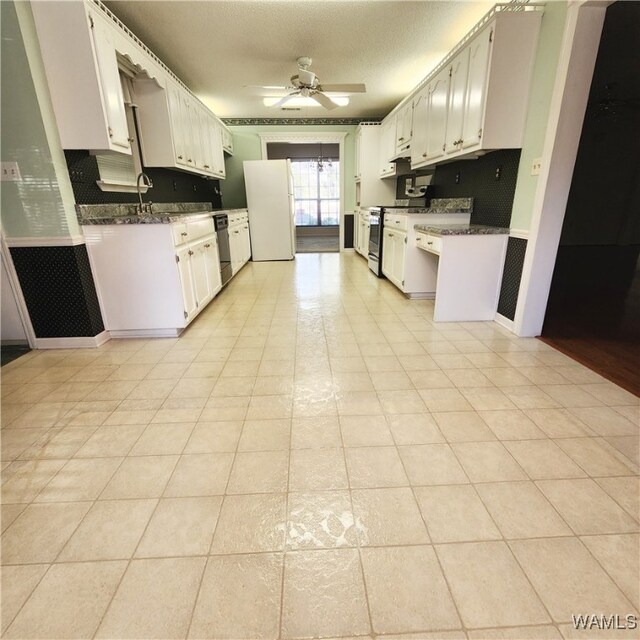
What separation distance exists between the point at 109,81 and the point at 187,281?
152cm

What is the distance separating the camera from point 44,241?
2514 millimetres

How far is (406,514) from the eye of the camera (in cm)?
125

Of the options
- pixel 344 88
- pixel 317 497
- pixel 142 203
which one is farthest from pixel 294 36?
pixel 317 497

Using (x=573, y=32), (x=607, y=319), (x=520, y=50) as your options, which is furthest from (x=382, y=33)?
(x=607, y=319)

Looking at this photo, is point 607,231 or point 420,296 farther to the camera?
point 607,231

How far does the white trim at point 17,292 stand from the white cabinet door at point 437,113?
12.7ft

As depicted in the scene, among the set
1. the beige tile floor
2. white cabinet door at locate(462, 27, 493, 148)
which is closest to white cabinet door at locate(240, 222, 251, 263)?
the beige tile floor

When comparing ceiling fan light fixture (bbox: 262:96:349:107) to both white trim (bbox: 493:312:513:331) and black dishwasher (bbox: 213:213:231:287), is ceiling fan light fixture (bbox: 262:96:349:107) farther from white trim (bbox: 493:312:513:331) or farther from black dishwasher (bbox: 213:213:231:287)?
white trim (bbox: 493:312:513:331)

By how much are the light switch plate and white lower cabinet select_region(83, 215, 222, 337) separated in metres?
0.51

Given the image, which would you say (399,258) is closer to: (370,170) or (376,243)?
(376,243)

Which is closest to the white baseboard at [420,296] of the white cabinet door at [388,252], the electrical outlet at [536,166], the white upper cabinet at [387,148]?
the white cabinet door at [388,252]

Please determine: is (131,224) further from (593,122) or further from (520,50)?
(593,122)

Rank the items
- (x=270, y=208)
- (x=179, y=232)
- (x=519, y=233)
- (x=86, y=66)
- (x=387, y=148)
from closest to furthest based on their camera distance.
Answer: (x=86, y=66), (x=519, y=233), (x=179, y=232), (x=387, y=148), (x=270, y=208)

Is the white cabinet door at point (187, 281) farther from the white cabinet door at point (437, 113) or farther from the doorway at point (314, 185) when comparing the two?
the doorway at point (314, 185)
